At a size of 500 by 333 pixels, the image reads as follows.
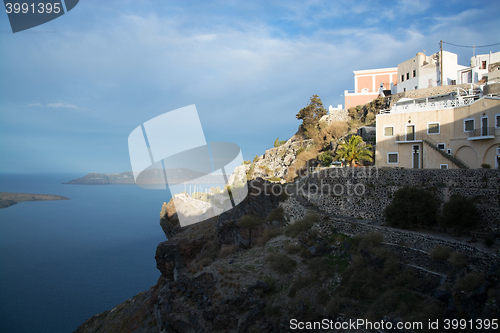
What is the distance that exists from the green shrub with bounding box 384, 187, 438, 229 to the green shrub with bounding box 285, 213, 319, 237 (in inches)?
161

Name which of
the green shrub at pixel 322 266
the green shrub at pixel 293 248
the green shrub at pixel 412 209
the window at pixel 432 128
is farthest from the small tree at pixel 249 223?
the window at pixel 432 128

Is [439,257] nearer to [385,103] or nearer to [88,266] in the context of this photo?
[385,103]

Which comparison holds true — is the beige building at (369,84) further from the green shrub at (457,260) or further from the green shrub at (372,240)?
the green shrub at (457,260)

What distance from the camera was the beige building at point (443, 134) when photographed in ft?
53.7

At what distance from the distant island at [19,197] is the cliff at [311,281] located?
96988 millimetres

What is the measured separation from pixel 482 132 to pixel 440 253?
11209mm

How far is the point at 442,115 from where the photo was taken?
1852 centimetres

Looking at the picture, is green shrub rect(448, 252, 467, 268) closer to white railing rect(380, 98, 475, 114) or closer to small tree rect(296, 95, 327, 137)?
white railing rect(380, 98, 475, 114)

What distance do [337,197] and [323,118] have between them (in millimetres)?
27036

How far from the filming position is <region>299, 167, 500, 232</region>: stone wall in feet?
38.7

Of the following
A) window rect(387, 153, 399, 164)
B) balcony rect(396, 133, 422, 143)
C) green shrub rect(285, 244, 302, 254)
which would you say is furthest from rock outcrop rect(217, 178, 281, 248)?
balcony rect(396, 133, 422, 143)

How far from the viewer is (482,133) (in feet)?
53.9

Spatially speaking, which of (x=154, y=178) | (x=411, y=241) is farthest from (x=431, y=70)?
(x=154, y=178)

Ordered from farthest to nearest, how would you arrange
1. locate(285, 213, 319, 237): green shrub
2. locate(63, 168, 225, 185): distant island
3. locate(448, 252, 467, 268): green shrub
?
locate(63, 168, 225, 185): distant island, locate(285, 213, 319, 237): green shrub, locate(448, 252, 467, 268): green shrub
